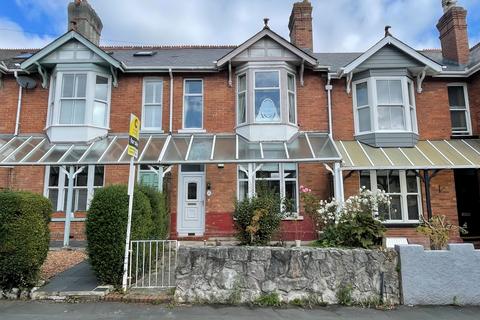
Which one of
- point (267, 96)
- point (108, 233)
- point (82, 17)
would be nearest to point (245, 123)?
point (267, 96)

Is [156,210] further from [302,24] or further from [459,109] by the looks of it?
[459,109]

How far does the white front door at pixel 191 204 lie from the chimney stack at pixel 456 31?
474 inches

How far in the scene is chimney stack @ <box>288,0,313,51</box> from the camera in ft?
48.0

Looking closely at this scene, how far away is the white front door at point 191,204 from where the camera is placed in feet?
40.2

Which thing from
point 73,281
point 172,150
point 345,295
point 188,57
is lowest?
point 345,295

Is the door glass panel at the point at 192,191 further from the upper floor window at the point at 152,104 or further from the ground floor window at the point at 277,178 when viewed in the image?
the upper floor window at the point at 152,104

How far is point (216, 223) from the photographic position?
11969mm

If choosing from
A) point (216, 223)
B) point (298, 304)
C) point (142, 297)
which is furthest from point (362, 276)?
→ point (216, 223)

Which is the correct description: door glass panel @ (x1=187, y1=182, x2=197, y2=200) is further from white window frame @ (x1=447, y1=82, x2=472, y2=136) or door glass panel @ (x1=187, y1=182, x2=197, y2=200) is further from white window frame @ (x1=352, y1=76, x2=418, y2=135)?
white window frame @ (x1=447, y1=82, x2=472, y2=136)

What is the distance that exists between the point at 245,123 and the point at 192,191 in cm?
332

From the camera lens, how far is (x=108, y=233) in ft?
21.0

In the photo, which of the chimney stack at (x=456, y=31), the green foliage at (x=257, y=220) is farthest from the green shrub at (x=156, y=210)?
the chimney stack at (x=456, y=31)

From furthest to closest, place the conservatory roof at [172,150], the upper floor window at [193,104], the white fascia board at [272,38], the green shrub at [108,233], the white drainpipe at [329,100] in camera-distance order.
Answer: the upper floor window at [193,104] < the white drainpipe at [329,100] < the white fascia board at [272,38] < the conservatory roof at [172,150] < the green shrub at [108,233]

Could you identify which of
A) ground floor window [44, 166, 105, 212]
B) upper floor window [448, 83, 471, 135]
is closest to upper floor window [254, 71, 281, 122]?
ground floor window [44, 166, 105, 212]
